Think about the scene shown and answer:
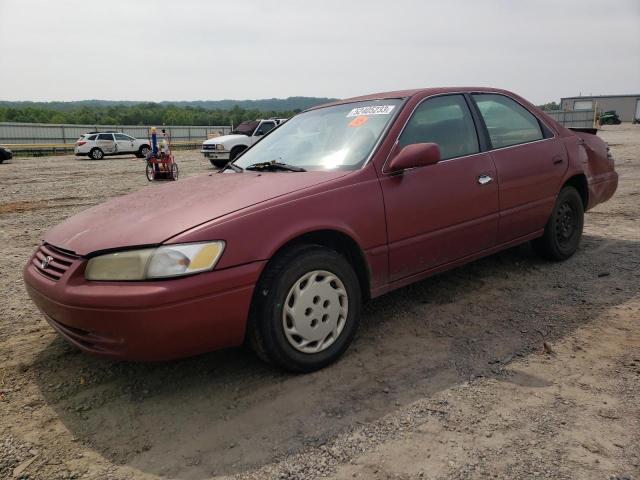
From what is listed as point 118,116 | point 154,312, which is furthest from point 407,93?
point 118,116

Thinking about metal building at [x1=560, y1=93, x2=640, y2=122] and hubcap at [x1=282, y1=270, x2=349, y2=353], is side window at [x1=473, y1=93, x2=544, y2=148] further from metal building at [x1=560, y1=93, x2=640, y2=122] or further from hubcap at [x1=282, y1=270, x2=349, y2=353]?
metal building at [x1=560, y1=93, x2=640, y2=122]

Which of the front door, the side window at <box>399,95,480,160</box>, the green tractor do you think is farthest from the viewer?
the green tractor

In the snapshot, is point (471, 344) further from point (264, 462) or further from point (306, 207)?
point (264, 462)

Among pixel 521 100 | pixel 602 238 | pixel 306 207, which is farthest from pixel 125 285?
pixel 602 238

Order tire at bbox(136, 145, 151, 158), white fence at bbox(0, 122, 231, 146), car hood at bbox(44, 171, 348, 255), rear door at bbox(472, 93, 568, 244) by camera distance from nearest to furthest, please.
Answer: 1. car hood at bbox(44, 171, 348, 255)
2. rear door at bbox(472, 93, 568, 244)
3. tire at bbox(136, 145, 151, 158)
4. white fence at bbox(0, 122, 231, 146)

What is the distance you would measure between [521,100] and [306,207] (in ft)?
8.93

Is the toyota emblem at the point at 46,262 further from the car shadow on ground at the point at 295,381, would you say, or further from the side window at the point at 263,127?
the side window at the point at 263,127

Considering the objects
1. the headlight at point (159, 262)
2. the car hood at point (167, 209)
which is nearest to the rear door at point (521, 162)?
the car hood at point (167, 209)

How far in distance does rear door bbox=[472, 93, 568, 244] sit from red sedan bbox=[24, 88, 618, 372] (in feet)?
0.05

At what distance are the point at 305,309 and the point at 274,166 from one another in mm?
1136

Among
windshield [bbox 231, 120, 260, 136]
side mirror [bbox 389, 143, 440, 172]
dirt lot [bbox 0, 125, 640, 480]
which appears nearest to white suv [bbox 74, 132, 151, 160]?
windshield [bbox 231, 120, 260, 136]

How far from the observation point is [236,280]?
2.43m

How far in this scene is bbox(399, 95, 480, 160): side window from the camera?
11.1 feet

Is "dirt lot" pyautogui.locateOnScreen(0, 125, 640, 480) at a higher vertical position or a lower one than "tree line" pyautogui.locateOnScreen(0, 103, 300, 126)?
lower
